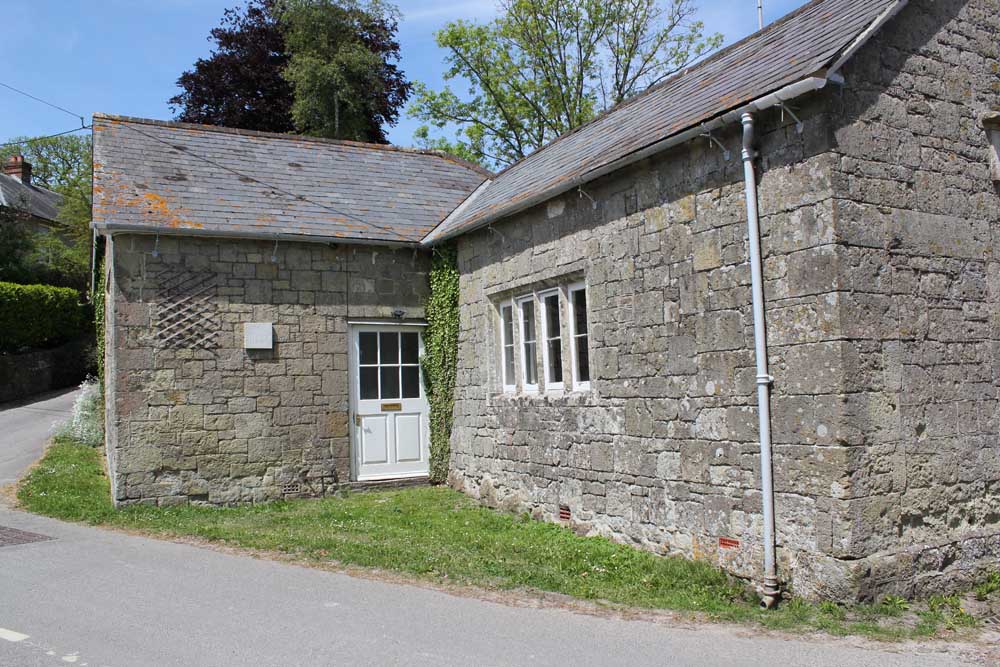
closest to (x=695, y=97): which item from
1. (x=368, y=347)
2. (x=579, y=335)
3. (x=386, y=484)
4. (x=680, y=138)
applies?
(x=680, y=138)

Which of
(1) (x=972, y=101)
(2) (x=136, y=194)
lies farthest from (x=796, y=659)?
(2) (x=136, y=194)

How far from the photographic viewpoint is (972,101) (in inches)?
280

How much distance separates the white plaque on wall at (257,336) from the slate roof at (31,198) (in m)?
27.4

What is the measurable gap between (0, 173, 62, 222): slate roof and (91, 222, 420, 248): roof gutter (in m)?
26.9

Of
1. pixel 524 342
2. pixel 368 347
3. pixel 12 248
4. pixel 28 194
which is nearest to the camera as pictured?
pixel 524 342

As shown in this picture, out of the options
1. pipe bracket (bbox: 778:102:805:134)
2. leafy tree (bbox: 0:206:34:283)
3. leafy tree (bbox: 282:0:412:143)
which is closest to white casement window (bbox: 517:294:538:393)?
pipe bracket (bbox: 778:102:805:134)

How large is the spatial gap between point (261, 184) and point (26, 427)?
10.5m

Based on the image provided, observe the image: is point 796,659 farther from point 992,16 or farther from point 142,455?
point 142,455

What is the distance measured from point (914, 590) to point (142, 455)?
870 cm

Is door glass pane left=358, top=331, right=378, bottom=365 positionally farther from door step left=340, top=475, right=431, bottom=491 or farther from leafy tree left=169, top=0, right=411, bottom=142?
leafy tree left=169, top=0, right=411, bottom=142

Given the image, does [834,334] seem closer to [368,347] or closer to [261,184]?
[368,347]

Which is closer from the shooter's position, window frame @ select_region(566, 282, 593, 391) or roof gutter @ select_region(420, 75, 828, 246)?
roof gutter @ select_region(420, 75, 828, 246)

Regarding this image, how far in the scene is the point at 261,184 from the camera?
481 inches

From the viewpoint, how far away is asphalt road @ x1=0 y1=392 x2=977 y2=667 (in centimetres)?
489
